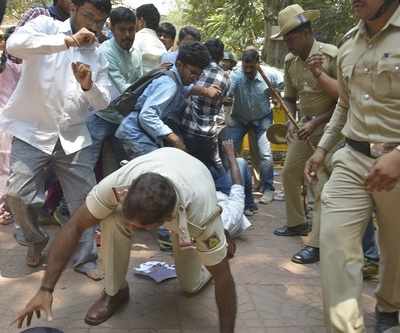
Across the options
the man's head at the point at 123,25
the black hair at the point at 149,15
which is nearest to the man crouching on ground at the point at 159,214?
the man's head at the point at 123,25

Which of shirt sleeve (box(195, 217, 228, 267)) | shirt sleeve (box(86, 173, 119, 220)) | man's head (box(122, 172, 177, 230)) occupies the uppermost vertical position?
man's head (box(122, 172, 177, 230))

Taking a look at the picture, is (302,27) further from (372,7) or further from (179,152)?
(179,152)

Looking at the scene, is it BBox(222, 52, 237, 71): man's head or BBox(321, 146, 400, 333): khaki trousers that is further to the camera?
BBox(222, 52, 237, 71): man's head

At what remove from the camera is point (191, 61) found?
388 centimetres

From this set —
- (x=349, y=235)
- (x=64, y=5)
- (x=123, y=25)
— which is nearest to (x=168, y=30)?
(x=123, y=25)

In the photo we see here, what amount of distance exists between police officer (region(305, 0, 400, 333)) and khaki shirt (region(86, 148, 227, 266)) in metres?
0.53

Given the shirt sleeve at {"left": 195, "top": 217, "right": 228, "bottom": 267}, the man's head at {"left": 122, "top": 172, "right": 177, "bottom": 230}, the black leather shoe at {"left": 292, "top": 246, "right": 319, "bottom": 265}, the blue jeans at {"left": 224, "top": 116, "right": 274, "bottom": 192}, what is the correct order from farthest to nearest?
A: the blue jeans at {"left": 224, "top": 116, "right": 274, "bottom": 192}
the black leather shoe at {"left": 292, "top": 246, "right": 319, "bottom": 265}
the shirt sleeve at {"left": 195, "top": 217, "right": 228, "bottom": 267}
the man's head at {"left": 122, "top": 172, "right": 177, "bottom": 230}

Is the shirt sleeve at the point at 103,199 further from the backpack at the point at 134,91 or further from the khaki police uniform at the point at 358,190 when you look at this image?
the backpack at the point at 134,91

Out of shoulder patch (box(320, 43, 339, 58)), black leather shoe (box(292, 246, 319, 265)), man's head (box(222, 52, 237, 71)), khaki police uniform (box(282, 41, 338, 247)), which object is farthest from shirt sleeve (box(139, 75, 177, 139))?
man's head (box(222, 52, 237, 71))

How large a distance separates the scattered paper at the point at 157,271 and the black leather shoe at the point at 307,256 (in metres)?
0.96

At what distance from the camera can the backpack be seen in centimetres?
399

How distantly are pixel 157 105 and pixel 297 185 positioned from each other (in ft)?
4.63

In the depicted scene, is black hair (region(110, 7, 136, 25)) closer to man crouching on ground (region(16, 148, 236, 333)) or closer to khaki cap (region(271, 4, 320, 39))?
khaki cap (region(271, 4, 320, 39))

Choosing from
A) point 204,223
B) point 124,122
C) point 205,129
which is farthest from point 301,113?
point 204,223
